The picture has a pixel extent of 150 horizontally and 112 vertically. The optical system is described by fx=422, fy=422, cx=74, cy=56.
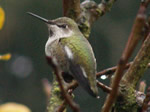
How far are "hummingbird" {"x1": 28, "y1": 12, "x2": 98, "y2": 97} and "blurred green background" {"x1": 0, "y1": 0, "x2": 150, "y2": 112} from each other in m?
7.29

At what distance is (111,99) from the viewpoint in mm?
905

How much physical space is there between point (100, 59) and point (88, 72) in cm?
809

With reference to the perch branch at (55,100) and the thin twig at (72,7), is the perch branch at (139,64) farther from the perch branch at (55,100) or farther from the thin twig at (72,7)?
the thin twig at (72,7)

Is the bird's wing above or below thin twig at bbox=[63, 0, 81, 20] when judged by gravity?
below

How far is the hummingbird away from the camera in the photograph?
5.73 ft

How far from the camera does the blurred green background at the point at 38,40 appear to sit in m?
10.2

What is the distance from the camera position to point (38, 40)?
10.9 metres

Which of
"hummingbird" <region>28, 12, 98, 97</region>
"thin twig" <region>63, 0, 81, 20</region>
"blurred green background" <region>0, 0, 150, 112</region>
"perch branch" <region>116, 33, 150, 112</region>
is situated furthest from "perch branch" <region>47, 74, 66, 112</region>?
"blurred green background" <region>0, 0, 150, 112</region>

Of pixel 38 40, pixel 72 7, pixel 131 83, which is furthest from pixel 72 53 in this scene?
pixel 38 40

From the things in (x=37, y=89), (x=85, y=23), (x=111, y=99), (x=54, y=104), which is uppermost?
(x=111, y=99)

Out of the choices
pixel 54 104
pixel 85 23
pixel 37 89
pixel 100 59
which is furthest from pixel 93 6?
pixel 37 89

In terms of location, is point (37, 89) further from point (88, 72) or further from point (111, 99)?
point (111, 99)

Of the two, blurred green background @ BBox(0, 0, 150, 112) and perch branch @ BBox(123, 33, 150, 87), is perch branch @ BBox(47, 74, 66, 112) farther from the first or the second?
blurred green background @ BBox(0, 0, 150, 112)

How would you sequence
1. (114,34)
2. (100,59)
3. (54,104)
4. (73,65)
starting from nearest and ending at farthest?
(54,104) → (73,65) → (100,59) → (114,34)
